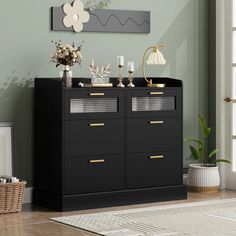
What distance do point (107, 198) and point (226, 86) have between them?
175 cm

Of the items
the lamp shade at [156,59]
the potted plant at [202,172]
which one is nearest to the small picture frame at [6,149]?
the lamp shade at [156,59]

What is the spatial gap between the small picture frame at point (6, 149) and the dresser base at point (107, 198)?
310mm

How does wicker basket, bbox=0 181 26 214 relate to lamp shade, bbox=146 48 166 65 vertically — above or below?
below

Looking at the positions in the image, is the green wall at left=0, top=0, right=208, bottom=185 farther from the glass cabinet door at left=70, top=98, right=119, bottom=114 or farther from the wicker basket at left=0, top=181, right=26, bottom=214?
the glass cabinet door at left=70, top=98, right=119, bottom=114

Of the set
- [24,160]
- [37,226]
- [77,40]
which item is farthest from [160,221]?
[77,40]

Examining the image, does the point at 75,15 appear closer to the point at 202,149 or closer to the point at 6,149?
the point at 6,149

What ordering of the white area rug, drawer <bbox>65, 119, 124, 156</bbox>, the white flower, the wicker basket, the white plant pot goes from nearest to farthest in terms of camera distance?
the white area rug
the wicker basket
drawer <bbox>65, 119, 124, 156</bbox>
the white flower
the white plant pot

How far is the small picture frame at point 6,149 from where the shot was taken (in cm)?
578

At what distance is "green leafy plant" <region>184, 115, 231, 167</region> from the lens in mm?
6621

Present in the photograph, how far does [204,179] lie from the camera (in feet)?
21.3

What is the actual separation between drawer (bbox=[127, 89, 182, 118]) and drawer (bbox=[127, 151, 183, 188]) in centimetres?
34

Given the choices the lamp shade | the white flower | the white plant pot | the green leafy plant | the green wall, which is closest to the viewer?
the green wall

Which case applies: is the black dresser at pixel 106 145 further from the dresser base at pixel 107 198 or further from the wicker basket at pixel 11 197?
the wicker basket at pixel 11 197

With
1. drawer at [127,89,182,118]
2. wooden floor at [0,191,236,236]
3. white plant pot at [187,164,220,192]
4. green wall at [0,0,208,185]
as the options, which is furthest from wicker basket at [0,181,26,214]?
white plant pot at [187,164,220,192]
